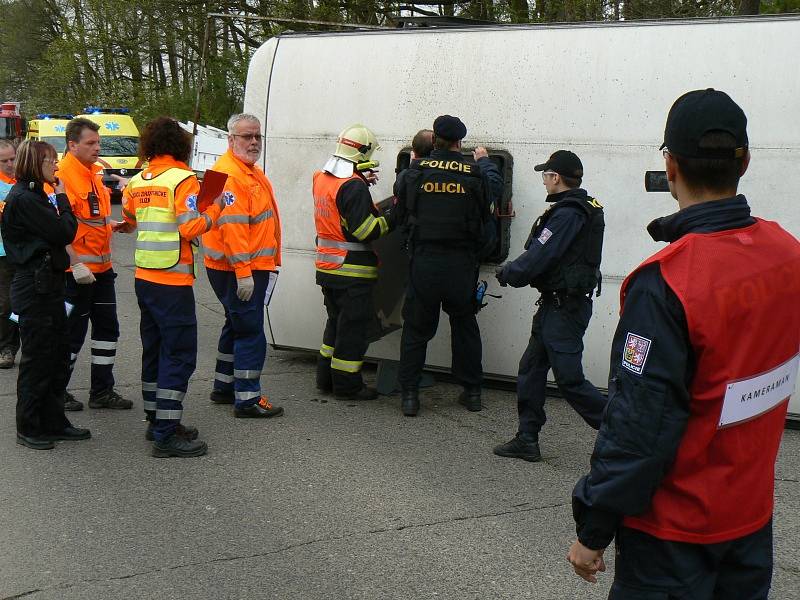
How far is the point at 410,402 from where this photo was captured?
6.86 meters

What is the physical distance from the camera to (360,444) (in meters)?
6.18

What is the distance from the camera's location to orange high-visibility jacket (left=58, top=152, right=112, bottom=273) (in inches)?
261

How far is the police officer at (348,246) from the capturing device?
693 centimetres

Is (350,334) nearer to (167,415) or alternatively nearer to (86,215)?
(167,415)

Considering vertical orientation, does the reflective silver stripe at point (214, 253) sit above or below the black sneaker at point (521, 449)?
above

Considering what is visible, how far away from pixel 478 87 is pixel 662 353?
5199mm

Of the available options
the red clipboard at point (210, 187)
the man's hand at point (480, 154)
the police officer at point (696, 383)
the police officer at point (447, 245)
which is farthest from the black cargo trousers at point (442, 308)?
the police officer at point (696, 383)

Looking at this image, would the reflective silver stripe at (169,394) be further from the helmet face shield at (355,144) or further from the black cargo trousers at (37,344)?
the helmet face shield at (355,144)

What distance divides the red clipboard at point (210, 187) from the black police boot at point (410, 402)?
6.58 feet

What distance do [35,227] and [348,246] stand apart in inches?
88.6

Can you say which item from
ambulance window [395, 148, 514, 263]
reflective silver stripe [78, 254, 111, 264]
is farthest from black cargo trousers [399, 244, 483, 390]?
reflective silver stripe [78, 254, 111, 264]

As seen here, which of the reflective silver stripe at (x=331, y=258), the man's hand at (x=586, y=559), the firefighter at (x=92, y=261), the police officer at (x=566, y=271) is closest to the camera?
the man's hand at (x=586, y=559)

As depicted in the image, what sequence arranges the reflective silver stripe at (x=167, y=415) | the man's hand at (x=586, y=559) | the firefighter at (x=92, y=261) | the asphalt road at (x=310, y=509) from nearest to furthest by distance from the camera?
the man's hand at (x=586, y=559), the asphalt road at (x=310, y=509), the reflective silver stripe at (x=167, y=415), the firefighter at (x=92, y=261)

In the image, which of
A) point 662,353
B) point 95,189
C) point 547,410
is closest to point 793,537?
point 547,410
